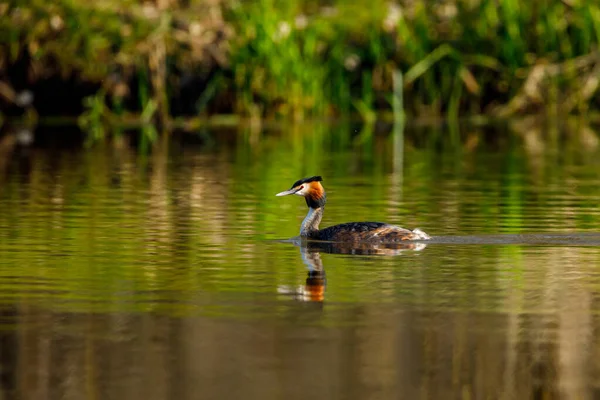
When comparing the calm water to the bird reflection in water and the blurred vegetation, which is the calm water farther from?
the blurred vegetation

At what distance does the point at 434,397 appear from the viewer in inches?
283

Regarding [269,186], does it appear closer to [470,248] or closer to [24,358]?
[470,248]

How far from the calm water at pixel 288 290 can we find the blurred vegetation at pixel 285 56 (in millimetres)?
9303

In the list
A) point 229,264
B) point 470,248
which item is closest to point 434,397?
point 229,264

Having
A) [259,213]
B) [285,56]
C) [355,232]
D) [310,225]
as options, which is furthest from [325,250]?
[285,56]

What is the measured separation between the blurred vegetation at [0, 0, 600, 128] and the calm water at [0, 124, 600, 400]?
930 centimetres

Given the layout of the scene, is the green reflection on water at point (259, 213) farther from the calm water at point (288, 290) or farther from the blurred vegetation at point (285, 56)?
the blurred vegetation at point (285, 56)

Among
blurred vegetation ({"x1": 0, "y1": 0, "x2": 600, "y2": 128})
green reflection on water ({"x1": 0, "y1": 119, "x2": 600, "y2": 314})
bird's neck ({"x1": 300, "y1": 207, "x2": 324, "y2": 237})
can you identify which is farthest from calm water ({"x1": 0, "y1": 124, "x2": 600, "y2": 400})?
blurred vegetation ({"x1": 0, "y1": 0, "x2": 600, "y2": 128})

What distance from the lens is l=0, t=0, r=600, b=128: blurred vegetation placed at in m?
29.6

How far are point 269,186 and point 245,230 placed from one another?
4829mm

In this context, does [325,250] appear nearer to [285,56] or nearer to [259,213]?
[259,213]

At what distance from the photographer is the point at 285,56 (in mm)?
29125

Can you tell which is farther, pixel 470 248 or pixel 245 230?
pixel 245 230

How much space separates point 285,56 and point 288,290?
62.7ft
